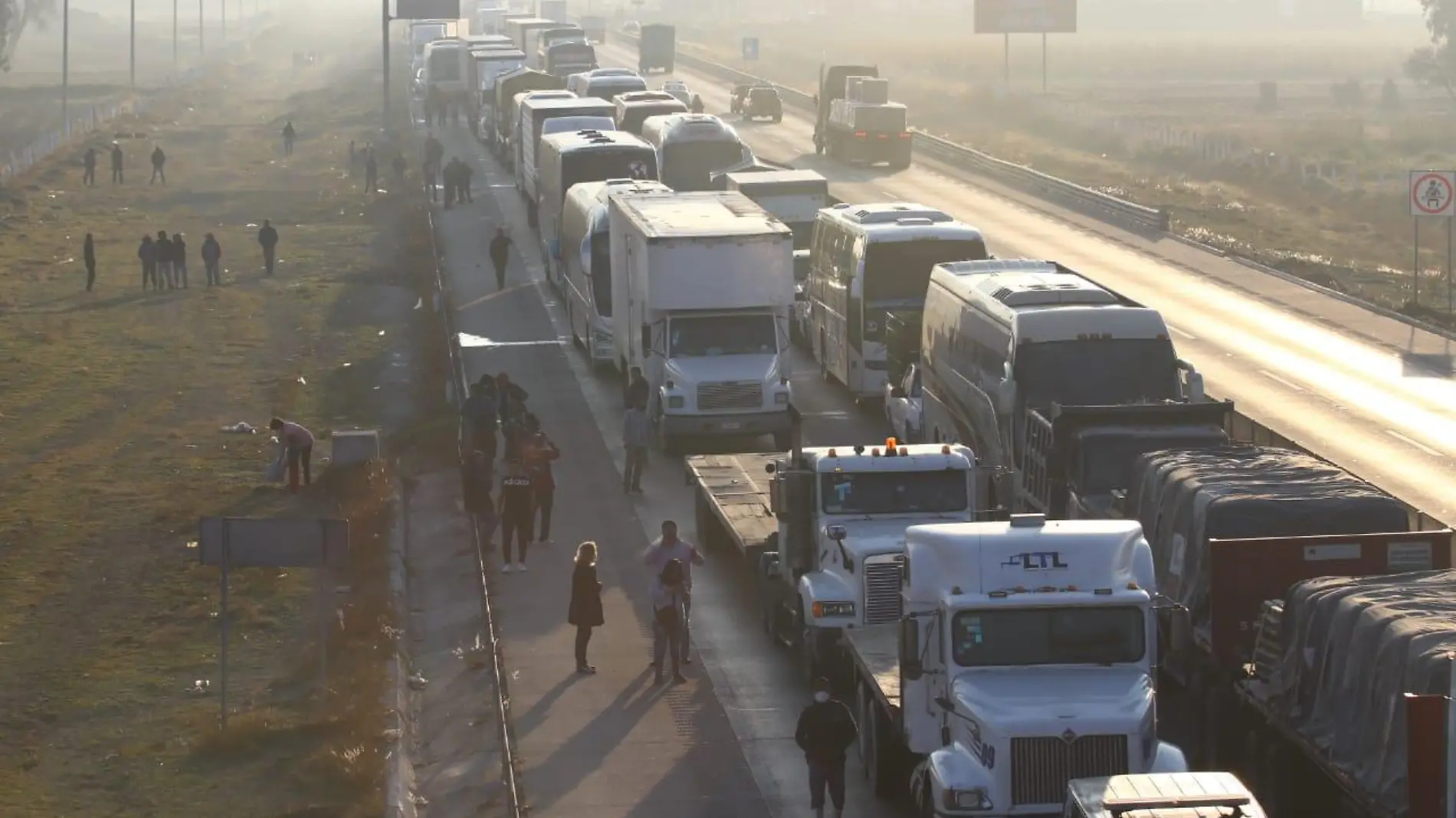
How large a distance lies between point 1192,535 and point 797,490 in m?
3.54

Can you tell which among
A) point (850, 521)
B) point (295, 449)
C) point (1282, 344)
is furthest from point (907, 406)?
point (1282, 344)

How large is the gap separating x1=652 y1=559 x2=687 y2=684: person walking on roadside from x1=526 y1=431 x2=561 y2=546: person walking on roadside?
5536 mm

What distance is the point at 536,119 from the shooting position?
6009cm

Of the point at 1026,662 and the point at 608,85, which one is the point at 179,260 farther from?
the point at 1026,662

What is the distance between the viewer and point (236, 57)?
184125 mm

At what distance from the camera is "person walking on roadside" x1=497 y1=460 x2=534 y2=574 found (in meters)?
26.3

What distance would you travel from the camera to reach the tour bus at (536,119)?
193 feet

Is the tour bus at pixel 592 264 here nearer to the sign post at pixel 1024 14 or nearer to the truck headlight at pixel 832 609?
the truck headlight at pixel 832 609

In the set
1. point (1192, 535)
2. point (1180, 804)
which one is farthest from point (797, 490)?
point (1180, 804)

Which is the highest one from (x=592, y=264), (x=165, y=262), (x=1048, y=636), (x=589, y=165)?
(x=589, y=165)

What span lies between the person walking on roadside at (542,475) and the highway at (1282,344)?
10.9m

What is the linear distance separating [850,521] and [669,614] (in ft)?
7.67

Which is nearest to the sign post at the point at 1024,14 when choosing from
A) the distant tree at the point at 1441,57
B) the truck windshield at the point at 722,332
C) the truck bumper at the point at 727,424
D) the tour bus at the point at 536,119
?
the distant tree at the point at 1441,57

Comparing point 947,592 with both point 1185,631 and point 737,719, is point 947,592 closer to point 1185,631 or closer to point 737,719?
point 1185,631
